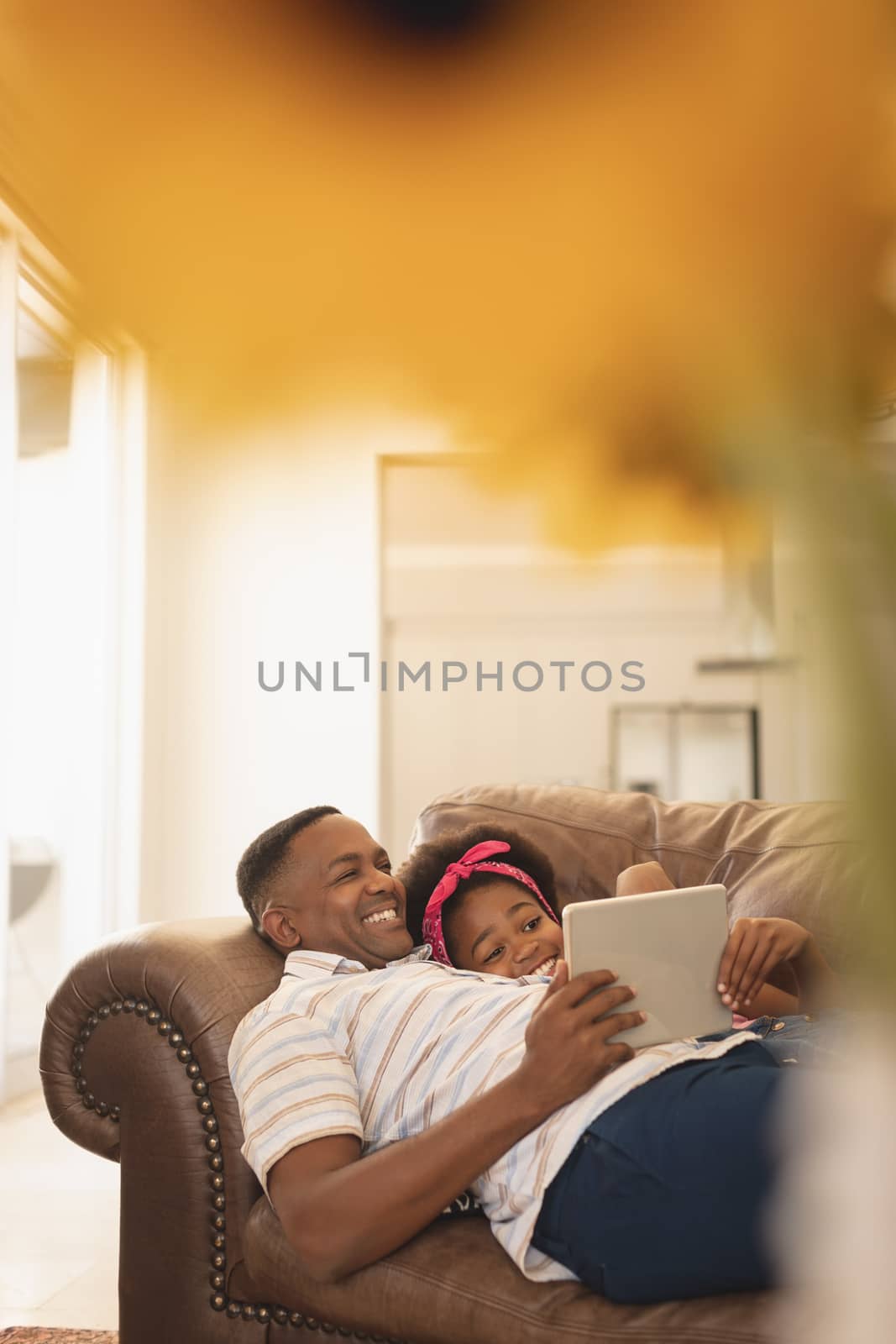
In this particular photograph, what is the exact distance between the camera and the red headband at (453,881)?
1.49 m

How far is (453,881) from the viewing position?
1496mm

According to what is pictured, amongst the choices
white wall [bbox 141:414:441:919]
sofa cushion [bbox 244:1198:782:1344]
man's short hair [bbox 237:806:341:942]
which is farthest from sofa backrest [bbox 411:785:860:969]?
white wall [bbox 141:414:441:919]

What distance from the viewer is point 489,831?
1649mm

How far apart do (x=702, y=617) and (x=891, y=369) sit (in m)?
0.08

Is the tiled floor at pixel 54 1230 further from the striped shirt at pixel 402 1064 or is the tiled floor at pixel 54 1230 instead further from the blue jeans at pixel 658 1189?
the blue jeans at pixel 658 1189

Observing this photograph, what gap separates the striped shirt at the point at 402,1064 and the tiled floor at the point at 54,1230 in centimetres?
78

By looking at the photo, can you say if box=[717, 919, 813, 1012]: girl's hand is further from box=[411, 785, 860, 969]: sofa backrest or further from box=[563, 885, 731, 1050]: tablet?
box=[411, 785, 860, 969]: sofa backrest

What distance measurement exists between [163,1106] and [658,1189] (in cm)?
54

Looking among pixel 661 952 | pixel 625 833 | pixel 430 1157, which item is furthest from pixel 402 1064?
pixel 625 833

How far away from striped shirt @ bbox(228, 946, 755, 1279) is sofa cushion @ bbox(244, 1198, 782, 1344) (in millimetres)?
30

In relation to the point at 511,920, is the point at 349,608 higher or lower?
higher

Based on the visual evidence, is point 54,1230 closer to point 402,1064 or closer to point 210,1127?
point 210,1127

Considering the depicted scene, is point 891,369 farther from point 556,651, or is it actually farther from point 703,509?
point 556,651

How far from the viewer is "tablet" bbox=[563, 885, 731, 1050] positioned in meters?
1.07
